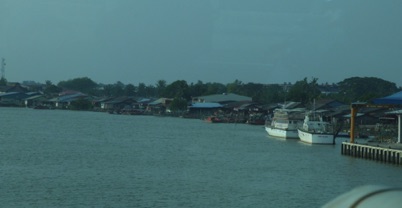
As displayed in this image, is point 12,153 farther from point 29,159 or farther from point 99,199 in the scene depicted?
point 99,199

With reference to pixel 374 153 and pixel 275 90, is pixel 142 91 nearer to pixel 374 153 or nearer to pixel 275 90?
pixel 275 90

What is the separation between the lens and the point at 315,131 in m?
35.8

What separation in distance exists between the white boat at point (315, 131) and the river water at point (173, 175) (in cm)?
383

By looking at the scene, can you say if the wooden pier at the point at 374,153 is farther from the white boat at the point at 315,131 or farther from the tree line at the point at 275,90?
the tree line at the point at 275,90

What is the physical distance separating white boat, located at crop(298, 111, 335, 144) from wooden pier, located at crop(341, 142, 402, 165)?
6.29 meters

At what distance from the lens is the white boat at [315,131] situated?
34.8 m

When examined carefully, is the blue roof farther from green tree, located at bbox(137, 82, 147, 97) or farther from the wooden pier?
the wooden pier

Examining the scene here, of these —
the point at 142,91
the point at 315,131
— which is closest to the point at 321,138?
the point at 315,131

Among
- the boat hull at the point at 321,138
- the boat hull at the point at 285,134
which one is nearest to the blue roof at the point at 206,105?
the boat hull at the point at 285,134

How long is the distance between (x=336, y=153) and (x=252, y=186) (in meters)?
14.1

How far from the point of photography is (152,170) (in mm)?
19344

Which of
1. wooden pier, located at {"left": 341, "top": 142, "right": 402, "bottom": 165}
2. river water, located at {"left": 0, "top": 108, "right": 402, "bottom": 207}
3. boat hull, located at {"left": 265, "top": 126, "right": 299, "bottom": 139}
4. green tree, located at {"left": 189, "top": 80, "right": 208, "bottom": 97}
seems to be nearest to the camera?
river water, located at {"left": 0, "top": 108, "right": 402, "bottom": 207}

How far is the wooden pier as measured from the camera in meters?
23.4

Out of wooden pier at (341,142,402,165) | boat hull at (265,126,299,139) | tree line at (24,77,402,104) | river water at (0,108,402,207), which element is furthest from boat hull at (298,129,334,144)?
tree line at (24,77,402,104)
